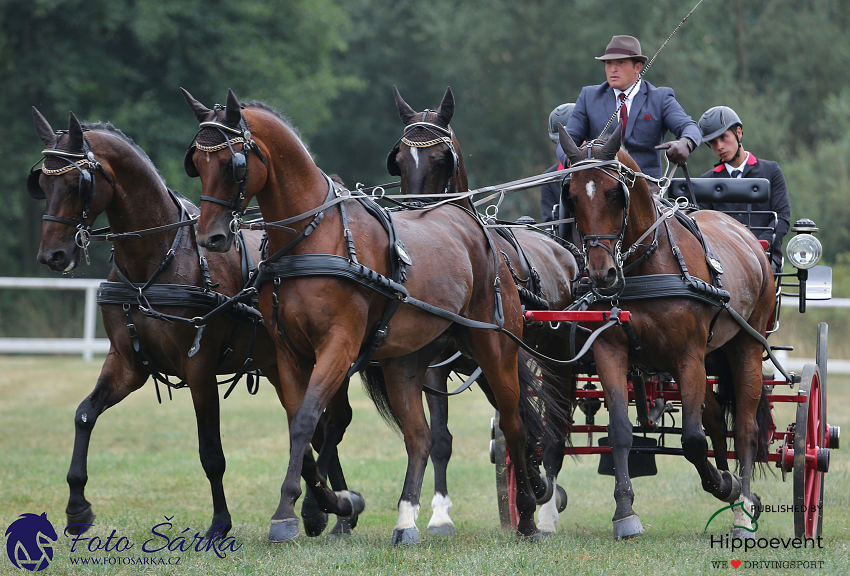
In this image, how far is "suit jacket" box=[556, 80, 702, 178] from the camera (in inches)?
243

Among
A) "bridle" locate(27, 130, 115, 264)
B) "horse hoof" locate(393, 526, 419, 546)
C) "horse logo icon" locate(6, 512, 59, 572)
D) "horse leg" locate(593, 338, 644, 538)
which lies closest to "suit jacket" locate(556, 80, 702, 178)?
"horse leg" locate(593, 338, 644, 538)

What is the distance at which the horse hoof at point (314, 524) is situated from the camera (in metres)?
5.59

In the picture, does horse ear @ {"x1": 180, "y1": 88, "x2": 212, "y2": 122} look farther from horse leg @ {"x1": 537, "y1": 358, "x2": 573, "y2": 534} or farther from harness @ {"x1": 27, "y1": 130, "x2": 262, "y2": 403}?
Result: horse leg @ {"x1": 537, "y1": 358, "x2": 573, "y2": 534}

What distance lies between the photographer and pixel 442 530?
588cm

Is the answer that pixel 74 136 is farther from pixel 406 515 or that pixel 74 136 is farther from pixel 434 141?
pixel 406 515

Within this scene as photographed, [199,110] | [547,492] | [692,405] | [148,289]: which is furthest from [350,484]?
[199,110]

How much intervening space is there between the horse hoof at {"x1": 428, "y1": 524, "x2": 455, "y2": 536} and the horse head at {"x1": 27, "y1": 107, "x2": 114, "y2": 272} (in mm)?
2541

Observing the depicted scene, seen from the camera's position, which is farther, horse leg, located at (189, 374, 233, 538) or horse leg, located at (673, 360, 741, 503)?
horse leg, located at (189, 374, 233, 538)

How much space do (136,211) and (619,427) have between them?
9.07ft

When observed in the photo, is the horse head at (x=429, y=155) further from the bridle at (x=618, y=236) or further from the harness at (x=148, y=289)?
the harness at (x=148, y=289)

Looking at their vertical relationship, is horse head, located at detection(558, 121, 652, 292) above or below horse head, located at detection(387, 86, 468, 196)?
below

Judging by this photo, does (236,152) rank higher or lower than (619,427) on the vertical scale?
higher

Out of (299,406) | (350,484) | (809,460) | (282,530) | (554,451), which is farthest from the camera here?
(350,484)

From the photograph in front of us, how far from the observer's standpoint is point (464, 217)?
568cm
